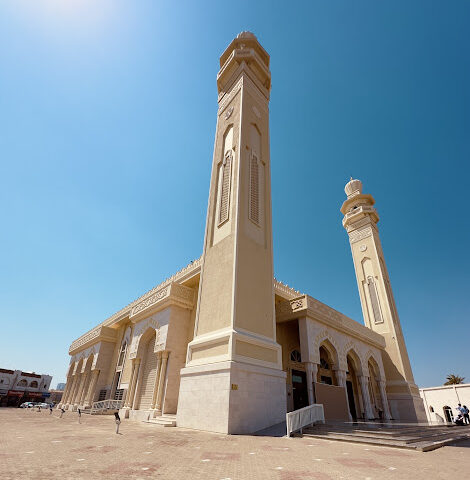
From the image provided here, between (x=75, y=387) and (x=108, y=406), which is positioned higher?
(x=75, y=387)

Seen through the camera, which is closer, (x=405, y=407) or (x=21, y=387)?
(x=405, y=407)

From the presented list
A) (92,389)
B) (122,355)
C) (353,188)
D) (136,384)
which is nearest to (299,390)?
(136,384)

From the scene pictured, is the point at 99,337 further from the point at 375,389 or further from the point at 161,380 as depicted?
the point at 375,389

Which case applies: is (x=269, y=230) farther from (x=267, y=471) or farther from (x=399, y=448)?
(x=267, y=471)

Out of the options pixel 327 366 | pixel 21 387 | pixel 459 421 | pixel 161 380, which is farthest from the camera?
pixel 21 387

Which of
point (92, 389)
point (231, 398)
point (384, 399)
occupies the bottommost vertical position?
point (231, 398)

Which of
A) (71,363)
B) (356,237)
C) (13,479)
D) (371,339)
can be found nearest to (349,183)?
(356,237)

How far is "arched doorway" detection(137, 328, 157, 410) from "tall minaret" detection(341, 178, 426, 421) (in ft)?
55.5

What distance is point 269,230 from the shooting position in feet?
49.6

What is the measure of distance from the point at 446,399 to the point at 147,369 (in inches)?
1263

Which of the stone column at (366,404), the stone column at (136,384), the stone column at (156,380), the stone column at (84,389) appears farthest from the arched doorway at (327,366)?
the stone column at (84,389)

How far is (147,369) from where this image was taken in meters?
16.2

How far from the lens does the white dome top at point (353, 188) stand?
2969 cm

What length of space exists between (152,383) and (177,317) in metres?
3.62
